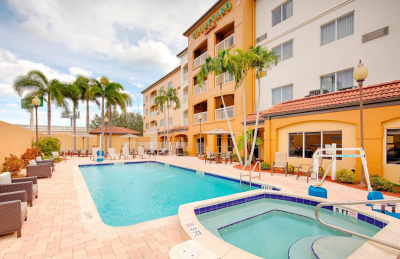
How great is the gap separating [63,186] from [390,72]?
1495 cm

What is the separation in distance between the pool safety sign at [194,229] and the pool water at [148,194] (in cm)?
185

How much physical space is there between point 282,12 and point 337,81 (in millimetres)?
6569

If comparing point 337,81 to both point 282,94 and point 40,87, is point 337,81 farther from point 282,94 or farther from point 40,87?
point 40,87

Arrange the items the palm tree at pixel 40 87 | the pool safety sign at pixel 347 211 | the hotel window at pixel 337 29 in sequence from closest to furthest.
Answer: the pool safety sign at pixel 347 211, the hotel window at pixel 337 29, the palm tree at pixel 40 87

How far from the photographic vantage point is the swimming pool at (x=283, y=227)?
3.50 meters

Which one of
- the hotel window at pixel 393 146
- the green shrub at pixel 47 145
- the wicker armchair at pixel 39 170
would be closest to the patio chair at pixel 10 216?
the wicker armchair at pixel 39 170

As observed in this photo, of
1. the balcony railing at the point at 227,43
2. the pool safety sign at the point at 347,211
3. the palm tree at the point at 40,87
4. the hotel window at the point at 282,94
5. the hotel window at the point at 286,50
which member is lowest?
the pool safety sign at the point at 347,211

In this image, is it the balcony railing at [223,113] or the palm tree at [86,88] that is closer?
the balcony railing at [223,113]

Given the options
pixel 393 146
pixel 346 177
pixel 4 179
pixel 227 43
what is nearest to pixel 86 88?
pixel 227 43


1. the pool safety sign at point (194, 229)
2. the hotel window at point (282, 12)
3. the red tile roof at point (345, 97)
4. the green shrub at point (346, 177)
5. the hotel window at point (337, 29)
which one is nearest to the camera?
the pool safety sign at point (194, 229)

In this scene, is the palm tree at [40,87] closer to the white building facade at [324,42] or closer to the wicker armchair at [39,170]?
the wicker armchair at [39,170]

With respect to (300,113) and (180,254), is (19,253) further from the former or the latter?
(300,113)

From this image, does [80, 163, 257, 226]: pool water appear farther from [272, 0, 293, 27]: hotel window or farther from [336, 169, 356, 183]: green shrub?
[272, 0, 293, 27]: hotel window

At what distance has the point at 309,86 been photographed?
11.9 meters
